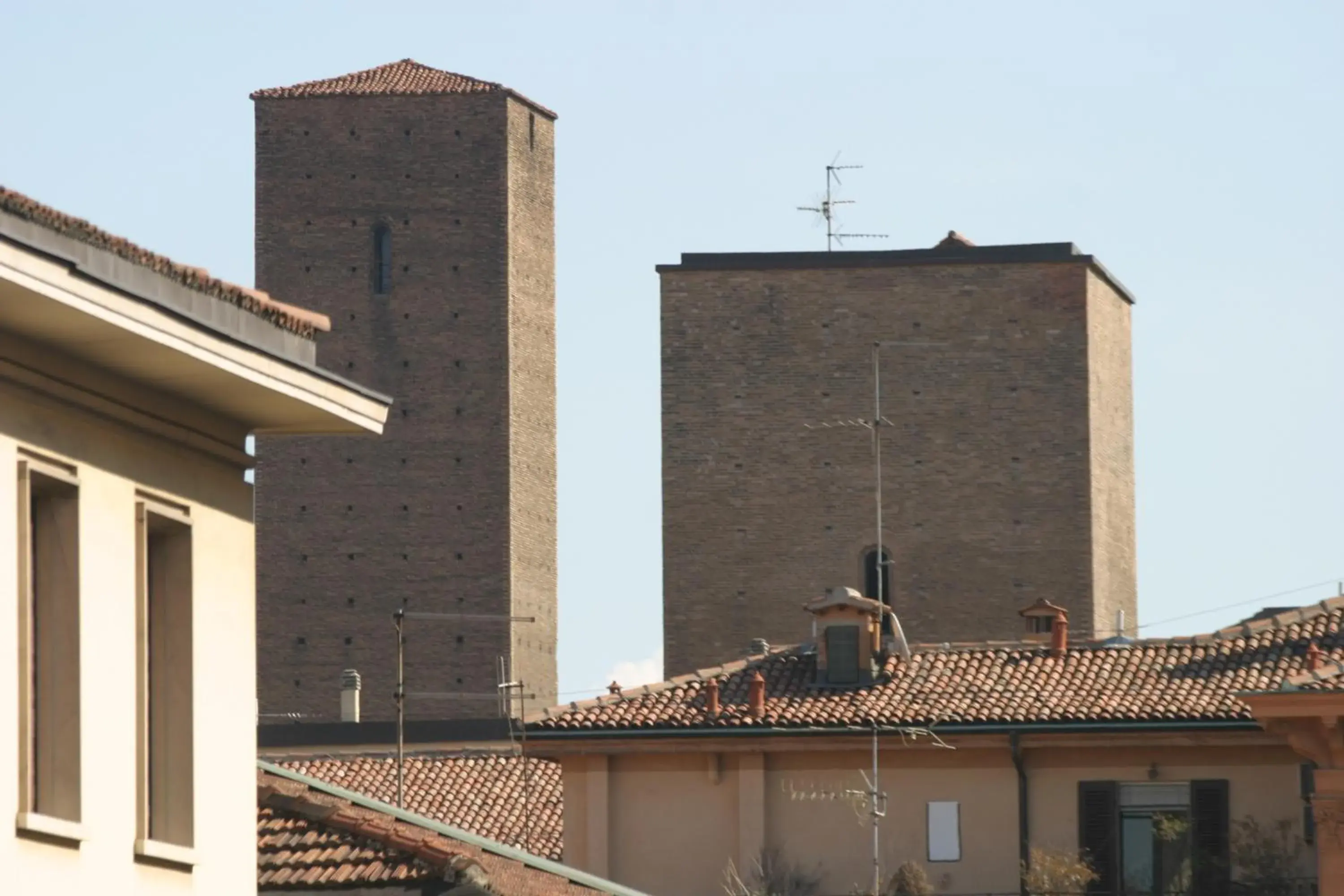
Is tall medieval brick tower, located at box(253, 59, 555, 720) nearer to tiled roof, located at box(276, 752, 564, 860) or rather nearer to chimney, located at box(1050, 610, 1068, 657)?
tiled roof, located at box(276, 752, 564, 860)

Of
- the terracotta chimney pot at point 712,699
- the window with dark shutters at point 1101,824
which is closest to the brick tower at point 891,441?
the terracotta chimney pot at point 712,699

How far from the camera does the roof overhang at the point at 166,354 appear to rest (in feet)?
31.8

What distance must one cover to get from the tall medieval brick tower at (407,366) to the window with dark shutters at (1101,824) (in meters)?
28.0

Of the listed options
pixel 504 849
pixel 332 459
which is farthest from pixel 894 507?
pixel 504 849

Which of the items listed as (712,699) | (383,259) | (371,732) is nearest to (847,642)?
(712,699)

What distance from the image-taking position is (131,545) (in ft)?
35.3

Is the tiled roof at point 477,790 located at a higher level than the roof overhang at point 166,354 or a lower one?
lower

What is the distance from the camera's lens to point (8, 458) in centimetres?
996

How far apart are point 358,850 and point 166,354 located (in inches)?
143

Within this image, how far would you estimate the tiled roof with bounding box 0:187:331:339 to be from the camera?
9.55 meters

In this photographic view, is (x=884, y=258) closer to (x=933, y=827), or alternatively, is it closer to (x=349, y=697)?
(x=349, y=697)

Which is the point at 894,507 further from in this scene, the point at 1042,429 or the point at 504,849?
the point at 504,849

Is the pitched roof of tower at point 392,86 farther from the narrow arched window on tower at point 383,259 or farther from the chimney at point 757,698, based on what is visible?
the chimney at point 757,698

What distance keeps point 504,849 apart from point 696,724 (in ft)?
43.9
